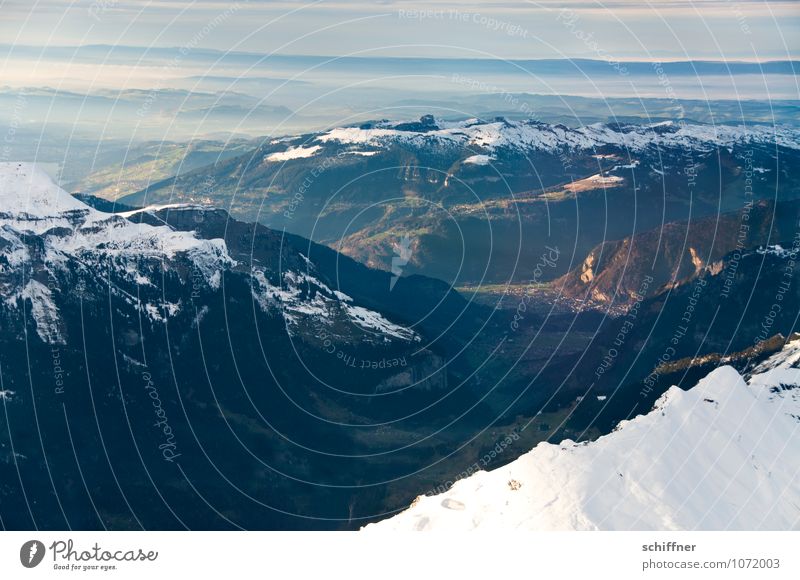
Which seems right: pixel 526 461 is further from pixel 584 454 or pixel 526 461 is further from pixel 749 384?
pixel 749 384

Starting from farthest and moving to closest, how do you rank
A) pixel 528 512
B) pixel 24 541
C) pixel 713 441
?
pixel 713 441, pixel 528 512, pixel 24 541

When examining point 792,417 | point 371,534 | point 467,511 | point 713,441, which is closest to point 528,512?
point 467,511

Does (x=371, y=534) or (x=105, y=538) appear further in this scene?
(x=371, y=534)

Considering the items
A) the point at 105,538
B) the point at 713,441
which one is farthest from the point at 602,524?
the point at 105,538

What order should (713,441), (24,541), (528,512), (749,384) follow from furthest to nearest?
(749,384), (713,441), (528,512), (24,541)

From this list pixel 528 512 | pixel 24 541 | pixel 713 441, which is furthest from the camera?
pixel 713 441

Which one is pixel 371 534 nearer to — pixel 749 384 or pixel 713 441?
pixel 713 441
